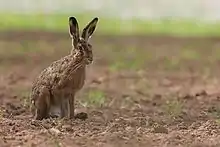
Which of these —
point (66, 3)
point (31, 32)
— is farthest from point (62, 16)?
point (31, 32)

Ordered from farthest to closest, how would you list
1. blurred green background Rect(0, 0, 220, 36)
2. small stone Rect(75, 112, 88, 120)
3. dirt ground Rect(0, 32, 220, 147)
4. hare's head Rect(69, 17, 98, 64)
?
1. blurred green background Rect(0, 0, 220, 36)
2. small stone Rect(75, 112, 88, 120)
3. hare's head Rect(69, 17, 98, 64)
4. dirt ground Rect(0, 32, 220, 147)

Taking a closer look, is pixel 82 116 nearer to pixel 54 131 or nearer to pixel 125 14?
pixel 54 131

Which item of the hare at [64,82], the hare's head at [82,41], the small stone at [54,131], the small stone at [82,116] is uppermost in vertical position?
the hare's head at [82,41]

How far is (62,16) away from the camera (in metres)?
29.5

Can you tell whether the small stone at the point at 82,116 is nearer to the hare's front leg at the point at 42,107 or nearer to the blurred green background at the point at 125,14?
the hare's front leg at the point at 42,107

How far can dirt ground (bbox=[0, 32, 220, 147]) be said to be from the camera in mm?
7699

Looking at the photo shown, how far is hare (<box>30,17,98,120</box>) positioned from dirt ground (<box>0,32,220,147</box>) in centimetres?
25

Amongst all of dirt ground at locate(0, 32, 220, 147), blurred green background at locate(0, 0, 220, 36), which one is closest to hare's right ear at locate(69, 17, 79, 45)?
dirt ground at locate(0, 32, 220, 147)

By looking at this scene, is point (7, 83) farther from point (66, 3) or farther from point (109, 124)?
point (66, 3)

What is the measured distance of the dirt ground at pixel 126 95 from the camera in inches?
303

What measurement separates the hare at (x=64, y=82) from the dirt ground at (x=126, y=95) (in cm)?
25

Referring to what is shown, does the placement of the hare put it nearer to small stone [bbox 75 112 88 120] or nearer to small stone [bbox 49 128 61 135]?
small stone [bbox 75 112 88 120]

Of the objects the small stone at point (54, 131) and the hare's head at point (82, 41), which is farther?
the hare's head at point (82, 41)

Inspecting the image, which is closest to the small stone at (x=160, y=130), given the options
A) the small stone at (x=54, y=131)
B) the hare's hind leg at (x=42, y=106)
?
the small stone at (x=54, y=131)
